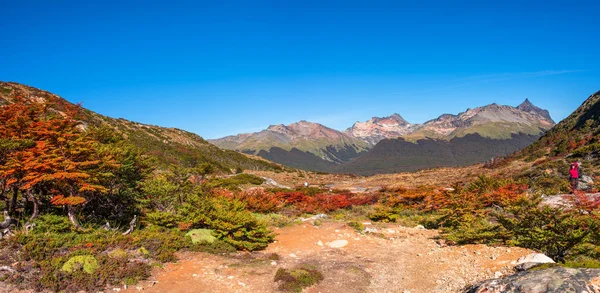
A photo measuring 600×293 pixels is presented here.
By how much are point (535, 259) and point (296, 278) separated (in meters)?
5.77

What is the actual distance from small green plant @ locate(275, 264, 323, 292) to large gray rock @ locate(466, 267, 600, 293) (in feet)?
12.3

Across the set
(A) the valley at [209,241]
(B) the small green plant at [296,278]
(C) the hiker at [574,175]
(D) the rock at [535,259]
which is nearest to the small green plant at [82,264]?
(A) the valley at [209,241]

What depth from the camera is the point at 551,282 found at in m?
4.72

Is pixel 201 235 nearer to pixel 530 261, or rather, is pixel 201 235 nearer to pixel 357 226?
pixel 357 226

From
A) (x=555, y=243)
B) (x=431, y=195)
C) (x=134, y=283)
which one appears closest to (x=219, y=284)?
(x=134, y=283)

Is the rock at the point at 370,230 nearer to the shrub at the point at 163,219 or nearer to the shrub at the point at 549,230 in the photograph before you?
the shrub at the point at 549,230

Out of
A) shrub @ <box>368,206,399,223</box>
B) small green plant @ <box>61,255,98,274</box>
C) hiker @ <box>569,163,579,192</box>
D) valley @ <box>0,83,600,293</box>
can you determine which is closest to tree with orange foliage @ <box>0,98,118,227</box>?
valley @ <box>0,83,600,293</box>

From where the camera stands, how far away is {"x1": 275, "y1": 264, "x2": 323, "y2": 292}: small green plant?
283 inches

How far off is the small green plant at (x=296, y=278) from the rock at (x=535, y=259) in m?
5.00

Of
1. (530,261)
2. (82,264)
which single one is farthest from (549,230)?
(82,264)

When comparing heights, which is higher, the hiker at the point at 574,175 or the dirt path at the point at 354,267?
the hiker at the point at 574,175

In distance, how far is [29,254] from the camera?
7391mm

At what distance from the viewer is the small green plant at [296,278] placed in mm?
7191

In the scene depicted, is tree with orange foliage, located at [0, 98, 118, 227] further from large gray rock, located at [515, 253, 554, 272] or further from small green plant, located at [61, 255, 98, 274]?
large gray rock, located at [515, 253, 554, 272]
